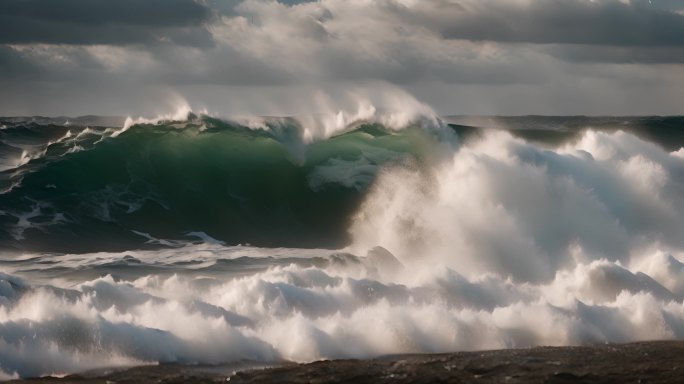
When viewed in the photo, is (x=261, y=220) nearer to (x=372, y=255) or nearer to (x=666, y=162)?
(x=372, y=255)

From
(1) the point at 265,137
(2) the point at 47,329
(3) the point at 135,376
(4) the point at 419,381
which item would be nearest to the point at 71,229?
(1) the point at 265,137

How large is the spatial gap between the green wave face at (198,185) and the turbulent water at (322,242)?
69 millimetres

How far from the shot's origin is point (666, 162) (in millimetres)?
25203

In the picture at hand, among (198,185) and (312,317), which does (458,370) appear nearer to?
(312,317)

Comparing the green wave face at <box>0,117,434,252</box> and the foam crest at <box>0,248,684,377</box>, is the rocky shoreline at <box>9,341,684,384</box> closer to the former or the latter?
the foam crest at <box>0,248,684,377</box>

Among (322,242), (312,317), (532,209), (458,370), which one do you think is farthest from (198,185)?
(458,370)

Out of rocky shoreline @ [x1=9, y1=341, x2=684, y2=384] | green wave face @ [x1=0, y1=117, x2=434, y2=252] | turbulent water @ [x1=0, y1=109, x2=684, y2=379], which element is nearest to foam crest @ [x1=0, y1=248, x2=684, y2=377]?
turbulent water @ [x1=0, y1=109, x2=684, y2=379]

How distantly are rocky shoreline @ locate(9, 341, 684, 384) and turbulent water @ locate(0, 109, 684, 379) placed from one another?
56 centimetres

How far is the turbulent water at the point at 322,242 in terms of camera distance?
1286 cm

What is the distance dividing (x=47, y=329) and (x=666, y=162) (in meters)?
17.4

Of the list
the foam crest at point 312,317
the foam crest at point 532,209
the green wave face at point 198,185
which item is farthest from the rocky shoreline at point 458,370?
the green wave face at point 198,185

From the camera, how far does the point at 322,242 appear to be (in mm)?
23750

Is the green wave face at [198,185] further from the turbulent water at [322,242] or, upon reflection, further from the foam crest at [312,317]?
the foam crest at [312,317]

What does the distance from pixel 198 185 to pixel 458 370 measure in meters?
16.5
